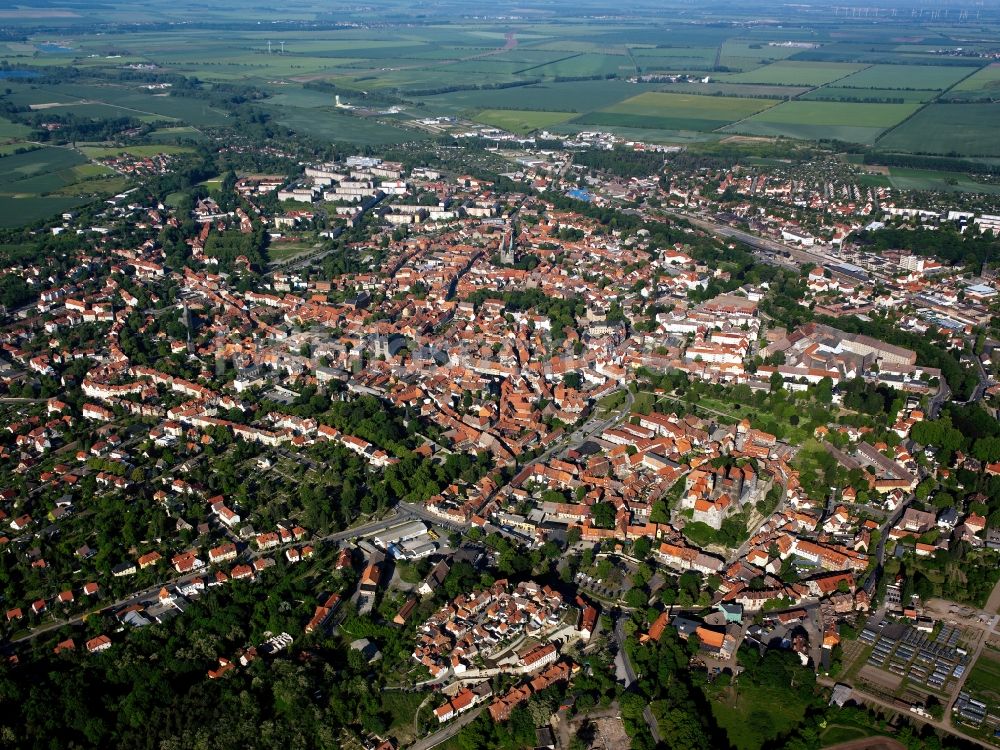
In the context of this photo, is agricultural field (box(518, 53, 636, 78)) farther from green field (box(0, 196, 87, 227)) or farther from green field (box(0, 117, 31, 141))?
green field (box(0, 196, 87, 227))

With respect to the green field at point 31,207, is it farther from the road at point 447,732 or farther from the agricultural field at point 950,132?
the agricultural field at point 950,132

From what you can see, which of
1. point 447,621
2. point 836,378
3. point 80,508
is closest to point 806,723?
point 447,621

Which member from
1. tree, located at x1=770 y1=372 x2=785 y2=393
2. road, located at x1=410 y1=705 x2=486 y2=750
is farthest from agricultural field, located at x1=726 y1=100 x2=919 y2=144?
road, located at x1=410 y1=705 x2=486 y2=750

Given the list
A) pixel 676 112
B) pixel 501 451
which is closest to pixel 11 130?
pixel 676 112

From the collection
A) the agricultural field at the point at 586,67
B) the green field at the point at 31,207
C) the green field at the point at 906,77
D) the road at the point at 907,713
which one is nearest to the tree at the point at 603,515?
the road at the point at 907,713

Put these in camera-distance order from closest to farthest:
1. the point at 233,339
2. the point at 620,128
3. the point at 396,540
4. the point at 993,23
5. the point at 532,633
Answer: the point at 532,633 → the point at 396,540 → the point at 233,339 → the point at 620,128 → the point at 993,23

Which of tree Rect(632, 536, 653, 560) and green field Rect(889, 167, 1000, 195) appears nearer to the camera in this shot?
tree Rect(632, 536, 653, 560)

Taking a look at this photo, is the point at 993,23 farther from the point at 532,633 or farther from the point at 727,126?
the point at 532,633
